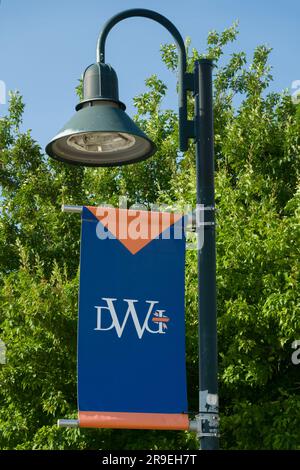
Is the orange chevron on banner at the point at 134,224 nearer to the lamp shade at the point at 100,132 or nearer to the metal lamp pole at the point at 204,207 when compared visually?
the metal lamp pole at the point at 204,207

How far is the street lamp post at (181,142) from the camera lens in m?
5.38

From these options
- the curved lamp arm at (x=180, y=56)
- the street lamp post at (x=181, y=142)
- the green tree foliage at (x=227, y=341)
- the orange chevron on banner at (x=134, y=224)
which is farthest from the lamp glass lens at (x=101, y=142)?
the green tree foliage at (x=227, y=341)

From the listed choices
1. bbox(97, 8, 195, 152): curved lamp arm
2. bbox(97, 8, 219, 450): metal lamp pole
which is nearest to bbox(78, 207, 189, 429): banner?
bbox(97, 8, 219, 450): metal lamp pole

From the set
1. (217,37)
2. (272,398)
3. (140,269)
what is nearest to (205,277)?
(140,269)

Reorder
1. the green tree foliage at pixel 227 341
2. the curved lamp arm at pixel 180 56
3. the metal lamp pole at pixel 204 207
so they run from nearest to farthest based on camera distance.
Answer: the metal lamp pole at pixel 204 207 → the curved lamp arm at pixel 180 56 → the green tree foliage at pixel 227 341

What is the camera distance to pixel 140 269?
18.6 ft

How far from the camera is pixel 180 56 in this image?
6102mm

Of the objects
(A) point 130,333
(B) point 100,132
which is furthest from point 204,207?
(A) point 130,333

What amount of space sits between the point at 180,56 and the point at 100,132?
964mm

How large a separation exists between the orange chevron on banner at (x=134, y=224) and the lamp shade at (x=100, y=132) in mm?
560

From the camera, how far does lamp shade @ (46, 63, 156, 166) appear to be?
5652 mm

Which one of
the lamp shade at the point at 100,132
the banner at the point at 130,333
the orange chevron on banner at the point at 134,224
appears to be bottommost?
the banner at the point at 130,333

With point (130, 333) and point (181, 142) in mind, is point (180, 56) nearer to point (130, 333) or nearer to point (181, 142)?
point (181, 142)

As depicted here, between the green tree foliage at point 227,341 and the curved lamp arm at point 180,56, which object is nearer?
the curved lamp arm at point 180,56
